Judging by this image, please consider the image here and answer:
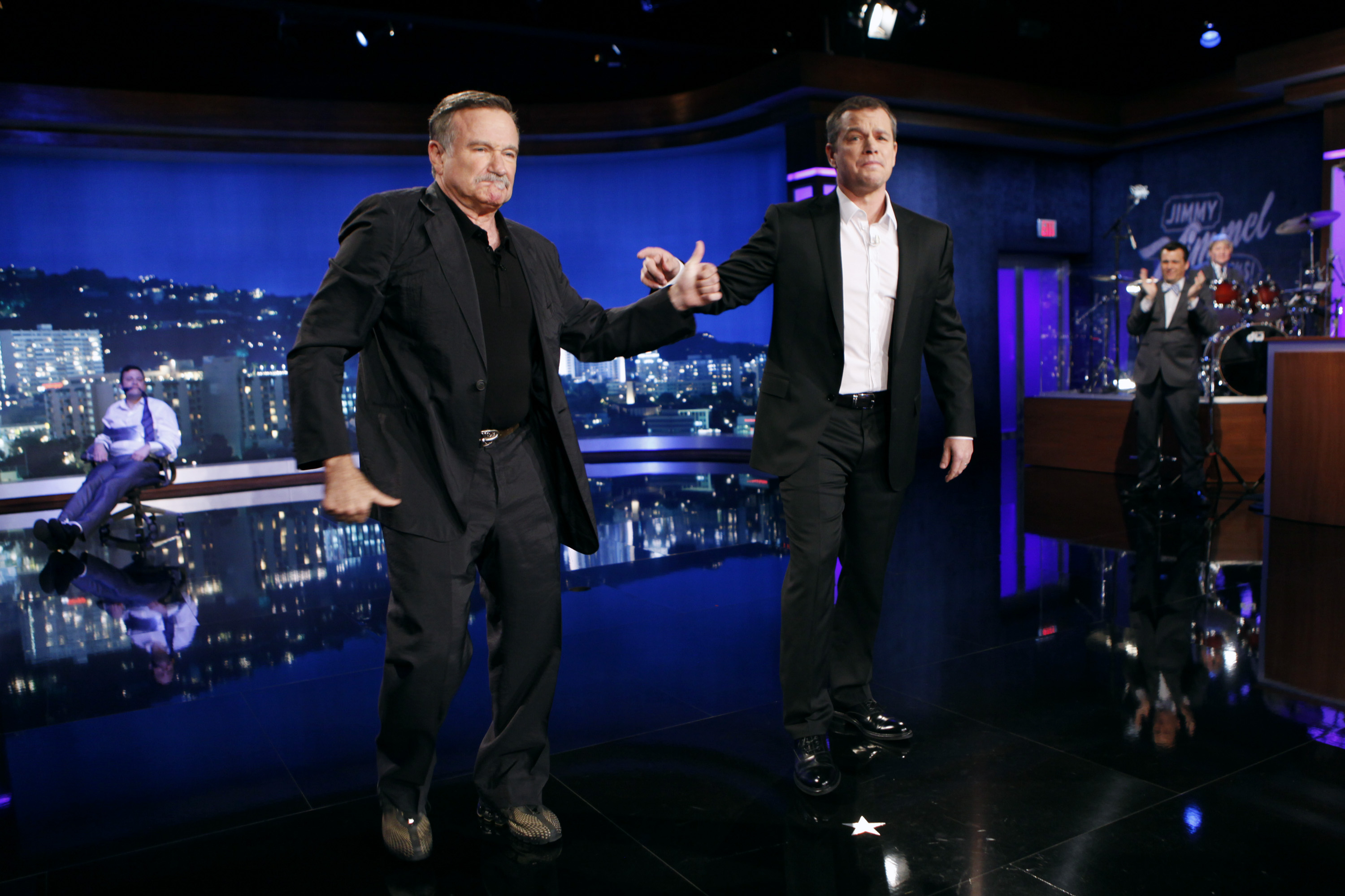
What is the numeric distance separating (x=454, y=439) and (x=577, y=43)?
8.85m

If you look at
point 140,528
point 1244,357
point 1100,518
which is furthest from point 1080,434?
point 140,528

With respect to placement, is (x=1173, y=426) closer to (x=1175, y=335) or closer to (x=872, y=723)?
(x=1175, y=335)

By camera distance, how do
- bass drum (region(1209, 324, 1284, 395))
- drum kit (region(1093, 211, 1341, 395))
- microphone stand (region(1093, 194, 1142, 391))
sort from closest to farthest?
drum kit (region(1093, 211, 1341, 395)), bass drum (region(1209, 324, 1284, 395)), microphone stand (region(1093, 194, 1142, 391))

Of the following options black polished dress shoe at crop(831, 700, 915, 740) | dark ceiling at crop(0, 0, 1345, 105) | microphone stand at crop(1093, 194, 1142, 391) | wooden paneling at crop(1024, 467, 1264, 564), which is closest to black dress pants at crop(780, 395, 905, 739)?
black polished dress shoe at crop(831, 700, 915, 740)

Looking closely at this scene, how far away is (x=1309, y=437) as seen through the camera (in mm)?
5145

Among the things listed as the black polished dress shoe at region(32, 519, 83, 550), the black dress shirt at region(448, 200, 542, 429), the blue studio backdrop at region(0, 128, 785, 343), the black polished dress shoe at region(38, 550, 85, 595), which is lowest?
the black polished dress shoe at region(38, 550, 85, 595)

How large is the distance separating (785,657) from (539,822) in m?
0.72

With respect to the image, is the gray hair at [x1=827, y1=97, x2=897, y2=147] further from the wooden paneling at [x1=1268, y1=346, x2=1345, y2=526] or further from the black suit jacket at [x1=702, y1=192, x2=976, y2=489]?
the wooden paneling at [x1=1268, y1=346, x2=1345, y2=526]

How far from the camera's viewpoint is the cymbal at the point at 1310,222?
22.2 feet

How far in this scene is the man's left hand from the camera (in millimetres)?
2455

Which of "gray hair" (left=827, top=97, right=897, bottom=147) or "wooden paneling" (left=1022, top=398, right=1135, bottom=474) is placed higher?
"gray hair" (left=827, top=97, right=897, bottom=147)

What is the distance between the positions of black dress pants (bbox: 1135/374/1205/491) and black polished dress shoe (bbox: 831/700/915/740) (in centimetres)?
461

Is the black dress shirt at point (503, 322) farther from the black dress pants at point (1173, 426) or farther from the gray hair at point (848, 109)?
the black dress pants at point (1173, 426)

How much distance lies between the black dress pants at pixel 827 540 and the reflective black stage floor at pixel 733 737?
25 centimetres
